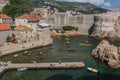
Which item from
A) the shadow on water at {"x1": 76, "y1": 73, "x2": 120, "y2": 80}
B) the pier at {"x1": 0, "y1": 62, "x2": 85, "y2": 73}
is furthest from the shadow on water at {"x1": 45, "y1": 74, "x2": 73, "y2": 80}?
the pier at {"x1": 0, "y1": 62, "x2": 85, "y2": 73}

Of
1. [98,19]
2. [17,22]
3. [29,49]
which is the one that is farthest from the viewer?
[98,19]

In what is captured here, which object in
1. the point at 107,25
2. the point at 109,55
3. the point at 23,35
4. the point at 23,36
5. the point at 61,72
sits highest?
the point at 23,35

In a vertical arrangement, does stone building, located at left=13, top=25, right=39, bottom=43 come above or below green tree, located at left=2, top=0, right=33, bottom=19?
below

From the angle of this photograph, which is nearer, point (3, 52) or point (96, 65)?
point (96, 65)

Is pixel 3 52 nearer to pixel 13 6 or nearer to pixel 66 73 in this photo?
pixel 66 73

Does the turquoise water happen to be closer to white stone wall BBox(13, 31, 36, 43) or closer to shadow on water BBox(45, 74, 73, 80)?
shadow on water BBox(45, 74, 73, 80)

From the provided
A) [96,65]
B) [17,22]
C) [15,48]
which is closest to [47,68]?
[96,65]

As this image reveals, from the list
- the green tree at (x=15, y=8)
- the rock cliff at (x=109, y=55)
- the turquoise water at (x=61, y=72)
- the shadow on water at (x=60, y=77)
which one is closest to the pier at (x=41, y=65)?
the turquoise water at (x=61, y=72)

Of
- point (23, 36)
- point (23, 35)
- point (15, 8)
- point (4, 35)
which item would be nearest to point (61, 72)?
point (4, 35)

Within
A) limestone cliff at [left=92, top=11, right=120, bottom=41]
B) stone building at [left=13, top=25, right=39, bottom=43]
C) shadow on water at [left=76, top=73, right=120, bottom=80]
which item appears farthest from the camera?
limestone cliff at [left=92, top=11, right=120, bottom=41]

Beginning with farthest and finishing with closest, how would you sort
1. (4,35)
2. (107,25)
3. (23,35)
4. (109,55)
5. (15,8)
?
(107,25), (15,8), (23,35), (4,35), (109,55)

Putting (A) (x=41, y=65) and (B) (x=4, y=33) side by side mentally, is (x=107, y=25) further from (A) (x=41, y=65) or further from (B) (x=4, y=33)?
(A) (x=41, y=65)
